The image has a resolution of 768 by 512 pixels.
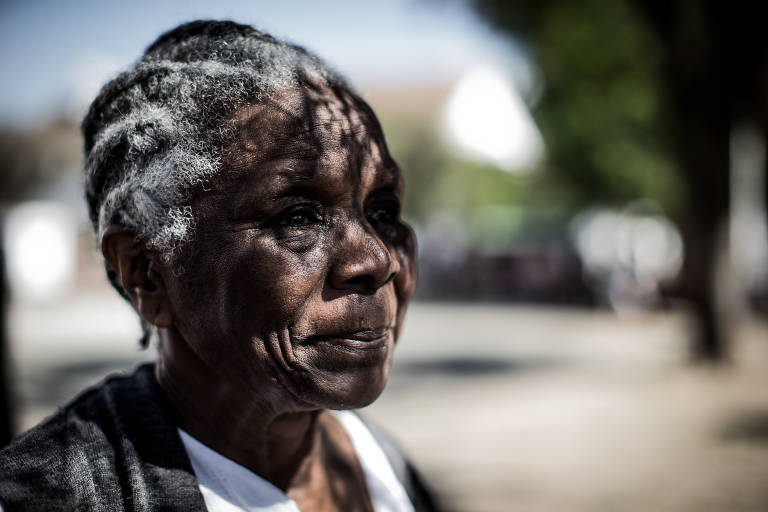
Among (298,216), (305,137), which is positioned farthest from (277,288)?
(305,137)

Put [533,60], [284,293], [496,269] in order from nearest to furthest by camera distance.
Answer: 1. [284,293]
2. [533,60]
3. [496,269]

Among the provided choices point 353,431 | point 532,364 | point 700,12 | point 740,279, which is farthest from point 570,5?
point 353,431

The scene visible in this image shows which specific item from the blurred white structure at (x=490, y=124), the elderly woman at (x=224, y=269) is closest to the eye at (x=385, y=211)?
the elderly woman at (x=224, y=269)

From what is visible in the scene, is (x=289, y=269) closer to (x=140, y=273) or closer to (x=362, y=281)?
(x=362, y=281)

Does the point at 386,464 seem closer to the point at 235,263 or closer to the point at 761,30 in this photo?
the point at 235,263

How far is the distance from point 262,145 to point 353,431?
0.83m

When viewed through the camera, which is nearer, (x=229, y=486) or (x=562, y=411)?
(x=229, y=486)

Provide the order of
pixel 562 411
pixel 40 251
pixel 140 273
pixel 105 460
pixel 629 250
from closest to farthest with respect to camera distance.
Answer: pixel 105 460 < pixel 140 273 < pixel 562 411 < pixel 629 250 < pixel 40 251

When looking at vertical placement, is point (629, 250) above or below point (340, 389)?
below

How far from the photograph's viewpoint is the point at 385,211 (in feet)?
4.92

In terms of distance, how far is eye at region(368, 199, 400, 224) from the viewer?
1.46m

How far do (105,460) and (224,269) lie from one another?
0.41 m

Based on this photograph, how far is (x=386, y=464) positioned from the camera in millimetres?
1708

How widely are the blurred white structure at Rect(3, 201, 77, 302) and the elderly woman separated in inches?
814
